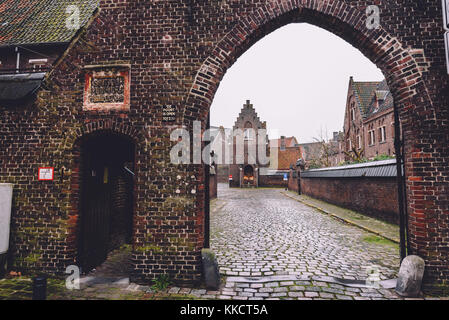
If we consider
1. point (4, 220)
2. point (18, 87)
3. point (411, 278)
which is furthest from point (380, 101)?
point (4, 220)

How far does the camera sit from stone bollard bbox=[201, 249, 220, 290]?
452 centimetres

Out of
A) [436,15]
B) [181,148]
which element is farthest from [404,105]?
[181,148]

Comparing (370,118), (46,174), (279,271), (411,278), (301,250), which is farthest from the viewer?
(370,118)

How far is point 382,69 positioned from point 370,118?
2821 cm

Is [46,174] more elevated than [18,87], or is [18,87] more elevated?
[18,87]

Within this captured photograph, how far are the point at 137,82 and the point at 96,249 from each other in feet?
11.9

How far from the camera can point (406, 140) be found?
4.82m

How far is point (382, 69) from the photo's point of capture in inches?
196

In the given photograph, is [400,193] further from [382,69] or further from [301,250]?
[301,250]

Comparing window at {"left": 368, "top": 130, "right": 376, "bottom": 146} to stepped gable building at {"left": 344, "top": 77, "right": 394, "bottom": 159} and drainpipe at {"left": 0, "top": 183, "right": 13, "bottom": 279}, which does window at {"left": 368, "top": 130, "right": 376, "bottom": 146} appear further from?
drainpipe at {"left": 0, "top": 183, "right": 13, "bottom": 279}

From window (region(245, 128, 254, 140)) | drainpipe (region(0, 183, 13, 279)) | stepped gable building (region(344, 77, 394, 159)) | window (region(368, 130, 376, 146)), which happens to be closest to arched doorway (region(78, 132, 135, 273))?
drainpipe (region(0, 183, 13, 279))

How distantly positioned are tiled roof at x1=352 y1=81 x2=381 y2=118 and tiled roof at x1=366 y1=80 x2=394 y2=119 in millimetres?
519

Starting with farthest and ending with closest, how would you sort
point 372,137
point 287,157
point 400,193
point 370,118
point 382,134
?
1. point 287,157
2. point 372,137
3. point 370,118
4. point 382,134
5. point 400,193

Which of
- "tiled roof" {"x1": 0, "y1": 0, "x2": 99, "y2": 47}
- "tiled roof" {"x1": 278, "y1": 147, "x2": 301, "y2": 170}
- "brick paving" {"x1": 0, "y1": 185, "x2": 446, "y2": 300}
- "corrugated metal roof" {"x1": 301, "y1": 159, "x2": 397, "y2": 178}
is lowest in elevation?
"brick paving" {"x1": 0, "y1": 185, "x2": 446, "y2": 300}
